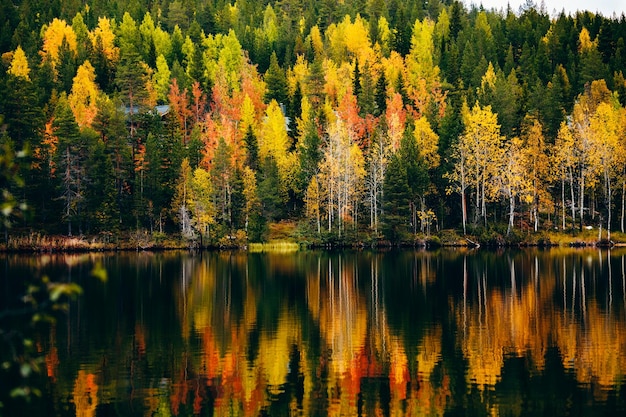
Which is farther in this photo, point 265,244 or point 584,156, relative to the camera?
point 265,244

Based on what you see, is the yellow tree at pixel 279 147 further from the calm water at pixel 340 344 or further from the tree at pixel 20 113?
the calm water at pixel 340 344

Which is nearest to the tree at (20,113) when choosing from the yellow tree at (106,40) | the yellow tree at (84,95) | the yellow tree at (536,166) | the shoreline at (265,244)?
the yellow tree at (84,95)

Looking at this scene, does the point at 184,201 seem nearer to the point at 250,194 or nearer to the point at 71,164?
the point at 250,194

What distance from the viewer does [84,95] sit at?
4648 inches

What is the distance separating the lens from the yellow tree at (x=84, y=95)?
10994 cm

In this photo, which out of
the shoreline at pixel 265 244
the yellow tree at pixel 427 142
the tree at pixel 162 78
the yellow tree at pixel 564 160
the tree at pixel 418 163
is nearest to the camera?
the shoreline at pixel 265 244

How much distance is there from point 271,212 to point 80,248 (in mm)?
21952

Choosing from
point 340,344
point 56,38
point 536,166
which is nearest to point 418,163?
point 536,166

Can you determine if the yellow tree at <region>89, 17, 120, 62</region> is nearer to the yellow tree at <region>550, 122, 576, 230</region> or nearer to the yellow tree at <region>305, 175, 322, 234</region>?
the yellow tree at <region>305, 175, 322, 234</region>

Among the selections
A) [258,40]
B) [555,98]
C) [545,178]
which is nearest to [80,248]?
[545,178]

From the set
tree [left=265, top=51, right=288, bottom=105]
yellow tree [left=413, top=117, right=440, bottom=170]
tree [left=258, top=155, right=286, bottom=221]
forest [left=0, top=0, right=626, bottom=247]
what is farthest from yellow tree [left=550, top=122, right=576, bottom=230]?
tree [left=265, top=51, right=288, bottom=105]

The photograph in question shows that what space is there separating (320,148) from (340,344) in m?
67.1

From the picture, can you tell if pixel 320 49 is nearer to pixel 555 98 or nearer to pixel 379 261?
pixel 555 98

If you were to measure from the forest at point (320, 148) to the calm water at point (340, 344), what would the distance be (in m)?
33.9
